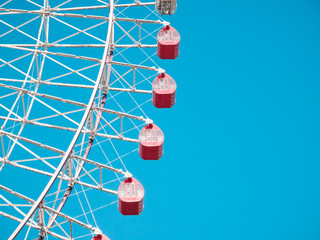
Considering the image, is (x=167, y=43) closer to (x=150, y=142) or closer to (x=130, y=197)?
(x=150, y=142)

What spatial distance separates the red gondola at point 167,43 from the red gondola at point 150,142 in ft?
15.1

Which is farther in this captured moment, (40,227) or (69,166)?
(69,166)

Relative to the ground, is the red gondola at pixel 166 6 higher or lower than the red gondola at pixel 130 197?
higher

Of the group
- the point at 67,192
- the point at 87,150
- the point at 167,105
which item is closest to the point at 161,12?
the point at 167,105

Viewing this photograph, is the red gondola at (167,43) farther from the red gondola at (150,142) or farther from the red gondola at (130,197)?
the red gondola at (130,197)

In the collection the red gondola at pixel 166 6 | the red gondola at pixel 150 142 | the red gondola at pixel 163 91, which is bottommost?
the red gondola at pixel 150 142

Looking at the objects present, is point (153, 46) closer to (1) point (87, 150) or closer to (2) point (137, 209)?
(1) point (87, 150)

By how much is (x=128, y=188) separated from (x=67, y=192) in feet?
9.20

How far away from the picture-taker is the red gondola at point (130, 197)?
27469mm

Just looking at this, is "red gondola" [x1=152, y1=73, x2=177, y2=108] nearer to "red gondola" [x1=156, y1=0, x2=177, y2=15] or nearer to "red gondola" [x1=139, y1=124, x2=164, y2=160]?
"red gondola" [x1=139, y1=124, x2=164, y2=160]

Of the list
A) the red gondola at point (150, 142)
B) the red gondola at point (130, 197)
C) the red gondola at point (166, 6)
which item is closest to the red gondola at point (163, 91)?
the red gondola at point (150, 142)

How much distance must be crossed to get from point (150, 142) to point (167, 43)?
5644 millimetres

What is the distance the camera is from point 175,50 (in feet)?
109

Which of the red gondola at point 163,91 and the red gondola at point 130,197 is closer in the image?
the red gondola at point 130,197
